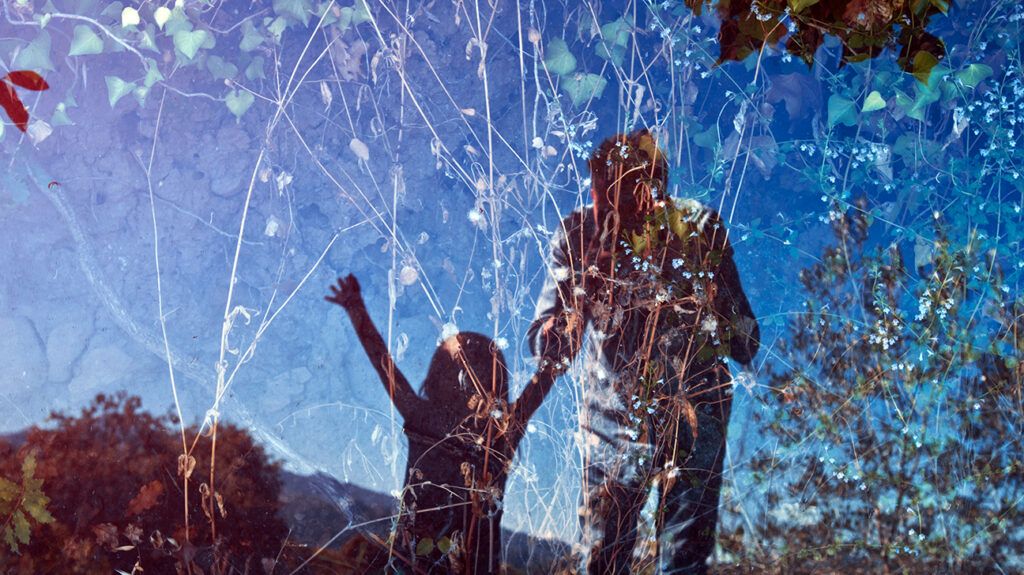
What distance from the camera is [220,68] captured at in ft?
6.03

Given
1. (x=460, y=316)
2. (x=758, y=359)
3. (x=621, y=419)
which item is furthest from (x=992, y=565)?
(x=460, y=316)

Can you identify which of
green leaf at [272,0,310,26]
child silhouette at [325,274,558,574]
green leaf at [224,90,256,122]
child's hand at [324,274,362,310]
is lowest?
child silhouette at [325,274,558,574]

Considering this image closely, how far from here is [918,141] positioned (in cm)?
186

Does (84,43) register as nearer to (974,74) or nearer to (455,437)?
(455,437)

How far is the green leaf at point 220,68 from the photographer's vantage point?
183cm

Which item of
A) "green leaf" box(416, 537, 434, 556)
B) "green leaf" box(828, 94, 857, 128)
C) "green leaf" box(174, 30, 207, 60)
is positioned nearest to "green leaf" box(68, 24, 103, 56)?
"green leaf" box(174, 30, 207, 60)

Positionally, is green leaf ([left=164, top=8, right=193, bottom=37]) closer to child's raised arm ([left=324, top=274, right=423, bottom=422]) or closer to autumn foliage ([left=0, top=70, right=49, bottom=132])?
autumn foliage ([left=0, top=70, right=49, bottom=132])

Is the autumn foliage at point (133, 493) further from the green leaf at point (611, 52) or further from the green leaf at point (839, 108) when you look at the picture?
the green leaf at point (839, 108)

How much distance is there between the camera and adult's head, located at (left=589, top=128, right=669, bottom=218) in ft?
6.09

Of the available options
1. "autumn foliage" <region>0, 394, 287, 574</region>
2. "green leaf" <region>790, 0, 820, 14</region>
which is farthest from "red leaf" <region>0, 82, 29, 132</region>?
"green leaf" <region>790, 0, 820, 14</region>

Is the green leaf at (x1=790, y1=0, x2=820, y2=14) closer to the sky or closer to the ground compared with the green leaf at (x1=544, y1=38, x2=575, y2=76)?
closer to the sky

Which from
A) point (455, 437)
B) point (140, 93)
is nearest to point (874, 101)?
point (455, 437)

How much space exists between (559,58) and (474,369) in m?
0.65

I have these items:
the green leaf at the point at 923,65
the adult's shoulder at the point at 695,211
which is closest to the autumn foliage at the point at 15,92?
the adult's shoulder at the point at 695,211
